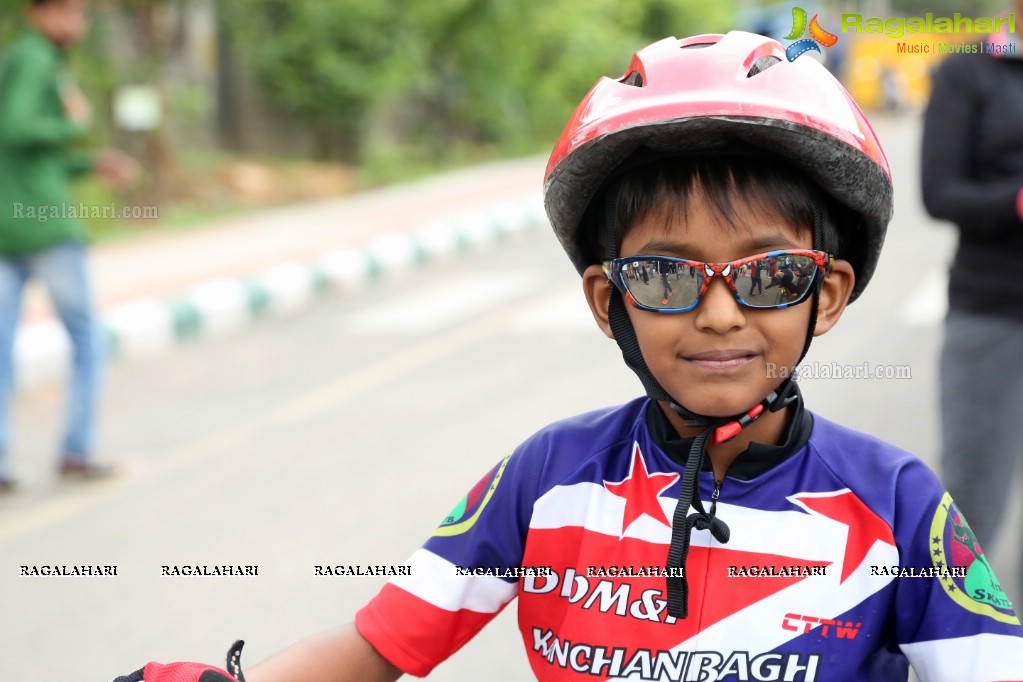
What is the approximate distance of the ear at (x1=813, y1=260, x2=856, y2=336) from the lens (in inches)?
72.5

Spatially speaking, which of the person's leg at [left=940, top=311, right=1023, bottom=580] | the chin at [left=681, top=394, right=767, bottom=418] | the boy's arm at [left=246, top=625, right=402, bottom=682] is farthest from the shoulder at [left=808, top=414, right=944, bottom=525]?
the person's leg at [left=940, top=311, right=1023, bottom=580]

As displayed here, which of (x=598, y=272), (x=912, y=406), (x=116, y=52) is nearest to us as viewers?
(x=598, y=272)

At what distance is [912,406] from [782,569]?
4991mm

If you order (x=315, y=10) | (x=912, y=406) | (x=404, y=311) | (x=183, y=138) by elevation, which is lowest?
(x=912, y=406)

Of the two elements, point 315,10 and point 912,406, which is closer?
point 912,406

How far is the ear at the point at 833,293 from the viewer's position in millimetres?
1842

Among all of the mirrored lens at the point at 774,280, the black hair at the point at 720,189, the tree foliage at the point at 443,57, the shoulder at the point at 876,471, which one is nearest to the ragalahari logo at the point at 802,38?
the black hair at the point at 720,189

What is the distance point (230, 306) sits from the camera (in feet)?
30.1

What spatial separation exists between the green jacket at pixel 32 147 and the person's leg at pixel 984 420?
381 cm

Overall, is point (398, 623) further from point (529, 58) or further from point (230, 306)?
point (529, 58)

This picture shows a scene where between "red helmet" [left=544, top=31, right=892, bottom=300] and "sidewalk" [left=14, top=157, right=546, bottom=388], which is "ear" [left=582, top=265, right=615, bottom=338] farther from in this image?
"sidewalk" [left=14, top=157, right=546, bottom=388]

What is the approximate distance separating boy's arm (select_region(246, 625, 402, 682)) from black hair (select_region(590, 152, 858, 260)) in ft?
2.10

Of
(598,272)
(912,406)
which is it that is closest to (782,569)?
(598,272)

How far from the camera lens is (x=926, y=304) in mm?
9070
